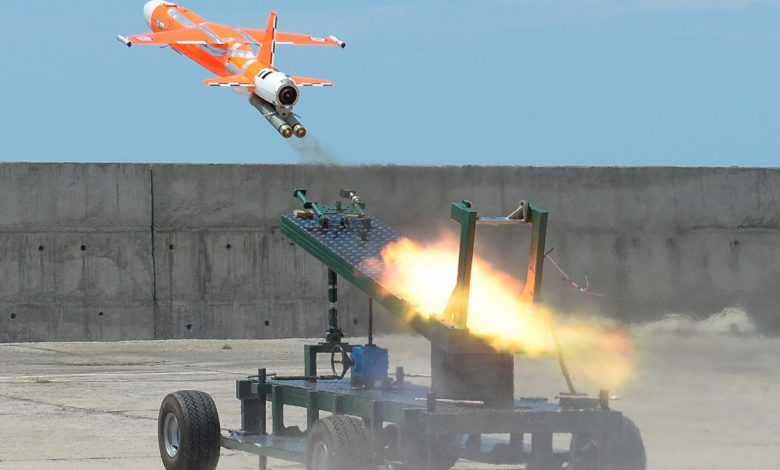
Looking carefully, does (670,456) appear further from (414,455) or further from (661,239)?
(661,239)

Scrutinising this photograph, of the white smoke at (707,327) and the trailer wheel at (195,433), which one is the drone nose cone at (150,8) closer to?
the white smoke at (707,327)

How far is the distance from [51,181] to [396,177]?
10931 mm

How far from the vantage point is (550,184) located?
3016 cm

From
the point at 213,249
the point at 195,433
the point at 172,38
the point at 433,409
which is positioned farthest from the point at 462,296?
the point at 172,38

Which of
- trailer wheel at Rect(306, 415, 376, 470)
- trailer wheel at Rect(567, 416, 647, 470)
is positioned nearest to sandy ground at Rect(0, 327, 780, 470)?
trailer wheel at Rect(567, 416, 647, 470)

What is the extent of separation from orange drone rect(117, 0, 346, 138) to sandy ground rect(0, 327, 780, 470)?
5.14 metres

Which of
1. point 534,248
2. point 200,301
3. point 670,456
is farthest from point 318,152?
point 200,301

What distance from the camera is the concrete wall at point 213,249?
94.6 ft

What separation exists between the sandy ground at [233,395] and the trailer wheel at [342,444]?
3002 mm

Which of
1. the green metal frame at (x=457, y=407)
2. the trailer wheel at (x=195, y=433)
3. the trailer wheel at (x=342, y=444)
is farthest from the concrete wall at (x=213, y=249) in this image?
the trailer wheel at (x=342, y=444)

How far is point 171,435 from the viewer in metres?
12.5

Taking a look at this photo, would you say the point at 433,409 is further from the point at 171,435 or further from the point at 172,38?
the point at 172,38

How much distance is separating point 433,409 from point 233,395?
29.7 feet

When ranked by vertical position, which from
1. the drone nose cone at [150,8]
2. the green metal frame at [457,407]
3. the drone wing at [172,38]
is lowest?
the green metal frame at [457,407]
